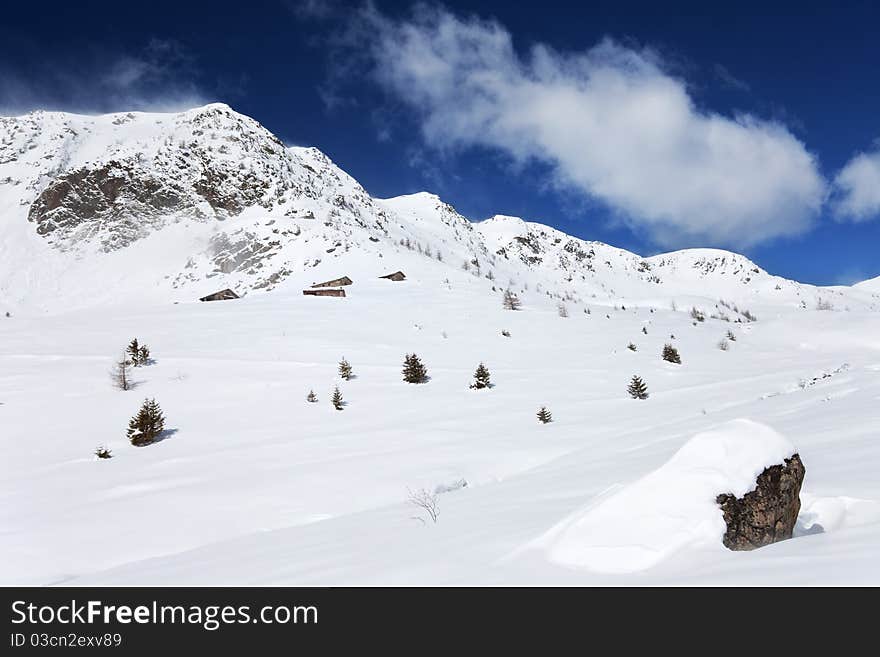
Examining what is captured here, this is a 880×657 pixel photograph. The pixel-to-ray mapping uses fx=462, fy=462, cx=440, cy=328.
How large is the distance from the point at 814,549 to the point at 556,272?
10187 centimetres

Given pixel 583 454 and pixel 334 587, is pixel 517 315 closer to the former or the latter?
pixel 583 454

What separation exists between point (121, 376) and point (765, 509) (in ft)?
42.4

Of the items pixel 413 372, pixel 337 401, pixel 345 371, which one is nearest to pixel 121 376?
pixel 345 371

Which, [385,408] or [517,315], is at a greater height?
[517,315]

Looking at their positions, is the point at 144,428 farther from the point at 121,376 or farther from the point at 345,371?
the point at 345,371

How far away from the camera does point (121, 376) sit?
11297 mm

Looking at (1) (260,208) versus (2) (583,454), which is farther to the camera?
(1) (260,208)

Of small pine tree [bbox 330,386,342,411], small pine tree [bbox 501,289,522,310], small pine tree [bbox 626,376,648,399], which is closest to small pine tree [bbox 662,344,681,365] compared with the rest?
small pine tree [bbox 626,376,648,399]

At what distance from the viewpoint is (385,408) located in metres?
10.8

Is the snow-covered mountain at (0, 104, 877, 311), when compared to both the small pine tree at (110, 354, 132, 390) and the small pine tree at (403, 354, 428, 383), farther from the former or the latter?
the small pine tree at (110, 354, 132, 390)

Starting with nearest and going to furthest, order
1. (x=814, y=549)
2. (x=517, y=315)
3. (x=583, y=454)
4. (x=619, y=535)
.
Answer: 1. (x=814, y=549)
2. (x=619, y=535)
3. (x=583, y=454)
4. (x=517, y=315)

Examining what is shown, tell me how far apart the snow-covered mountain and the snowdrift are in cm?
2956

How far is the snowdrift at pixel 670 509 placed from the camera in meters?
2.57
